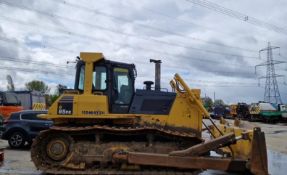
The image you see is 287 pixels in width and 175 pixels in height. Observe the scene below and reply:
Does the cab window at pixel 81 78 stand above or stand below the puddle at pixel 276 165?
above

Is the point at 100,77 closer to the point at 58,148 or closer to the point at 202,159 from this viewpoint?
the point at 58,148

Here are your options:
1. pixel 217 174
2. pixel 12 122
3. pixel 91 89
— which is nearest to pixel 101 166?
pixel 91 89

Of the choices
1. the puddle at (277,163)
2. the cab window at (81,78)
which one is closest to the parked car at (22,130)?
the cab window at (81,78)

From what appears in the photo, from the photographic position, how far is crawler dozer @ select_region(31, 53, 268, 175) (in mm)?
10445

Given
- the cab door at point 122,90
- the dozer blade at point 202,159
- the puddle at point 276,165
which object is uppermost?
the cab door at point 122,90

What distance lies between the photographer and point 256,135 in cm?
989

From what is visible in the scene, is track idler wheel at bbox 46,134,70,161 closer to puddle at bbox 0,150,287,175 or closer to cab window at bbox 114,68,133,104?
puddle at bbox 0,150,287,175

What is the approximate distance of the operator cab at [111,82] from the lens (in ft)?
37.3

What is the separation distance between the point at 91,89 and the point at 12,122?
814 cm

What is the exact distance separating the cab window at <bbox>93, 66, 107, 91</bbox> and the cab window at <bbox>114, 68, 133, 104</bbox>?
31 cm

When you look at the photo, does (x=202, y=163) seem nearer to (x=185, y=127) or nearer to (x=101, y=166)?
(x=185, y=127)

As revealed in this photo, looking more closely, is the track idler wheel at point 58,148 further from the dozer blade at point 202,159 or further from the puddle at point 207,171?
the dozer blade at point 202,159

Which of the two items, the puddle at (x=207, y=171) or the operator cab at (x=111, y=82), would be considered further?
the puddle at (x=207, y=171)

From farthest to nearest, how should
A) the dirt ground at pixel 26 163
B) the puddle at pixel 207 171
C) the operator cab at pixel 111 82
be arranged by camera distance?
the dirt ground at pixel 26 163 < the puddle at pixel 207 171 < the operator cab at pixel 111 82
